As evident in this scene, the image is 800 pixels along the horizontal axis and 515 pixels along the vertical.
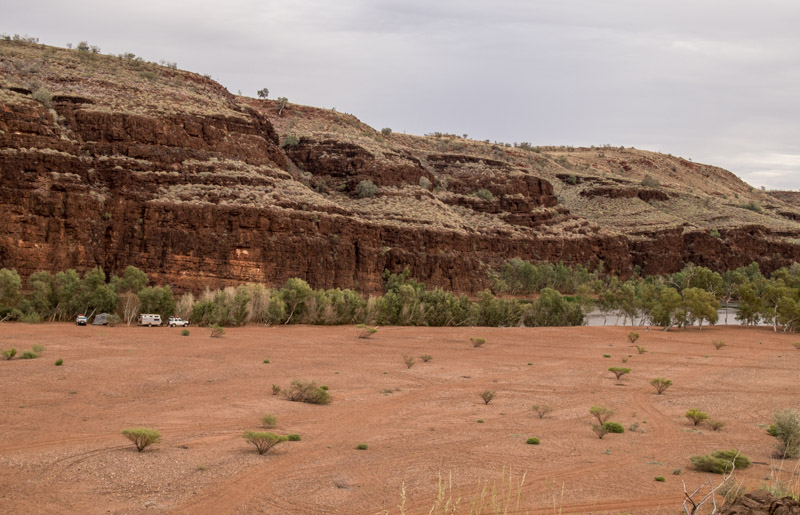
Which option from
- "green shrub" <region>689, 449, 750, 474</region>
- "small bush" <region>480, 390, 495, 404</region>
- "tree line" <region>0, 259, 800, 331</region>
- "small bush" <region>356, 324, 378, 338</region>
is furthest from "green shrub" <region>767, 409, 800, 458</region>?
"tree line" <region>0, 259, 800, 331</region>

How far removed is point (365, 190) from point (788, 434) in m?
62.4

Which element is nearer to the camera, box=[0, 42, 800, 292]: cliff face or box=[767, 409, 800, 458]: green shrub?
box=[767, 409, 800, 458]: green shrub

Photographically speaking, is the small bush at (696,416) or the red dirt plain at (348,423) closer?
the red dirt plain at (348,423)

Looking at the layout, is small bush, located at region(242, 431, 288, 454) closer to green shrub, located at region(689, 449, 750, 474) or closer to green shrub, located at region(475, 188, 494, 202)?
green shrub, located at region(689, 449, 750, 474)

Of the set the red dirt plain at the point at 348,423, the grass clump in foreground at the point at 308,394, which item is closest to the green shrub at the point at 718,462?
the red dirt plain at the point at 348,423

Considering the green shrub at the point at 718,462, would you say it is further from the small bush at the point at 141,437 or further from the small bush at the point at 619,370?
the small bush at the point at 619,370

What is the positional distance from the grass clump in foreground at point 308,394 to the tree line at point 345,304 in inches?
913

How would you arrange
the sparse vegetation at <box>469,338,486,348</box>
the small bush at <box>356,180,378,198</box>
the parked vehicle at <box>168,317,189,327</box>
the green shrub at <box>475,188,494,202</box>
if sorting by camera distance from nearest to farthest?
the sparse vegetation at <box>469,338,486,348</box> < the parked vehicle at <box>168,317,189,327</box> < the small bush at <box>356,180,378,198</box> < the green shrub at <box>475,188,494,202</box>

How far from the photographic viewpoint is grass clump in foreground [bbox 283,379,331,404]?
23.4 m

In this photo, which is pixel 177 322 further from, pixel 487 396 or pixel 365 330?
pixel 487 396

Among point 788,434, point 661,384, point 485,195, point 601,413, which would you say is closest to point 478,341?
point 661,384

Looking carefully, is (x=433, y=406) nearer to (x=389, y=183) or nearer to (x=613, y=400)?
(x=613, y=400)

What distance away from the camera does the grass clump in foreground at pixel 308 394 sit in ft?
76.6

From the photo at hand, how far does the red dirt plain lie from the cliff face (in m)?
12.5
